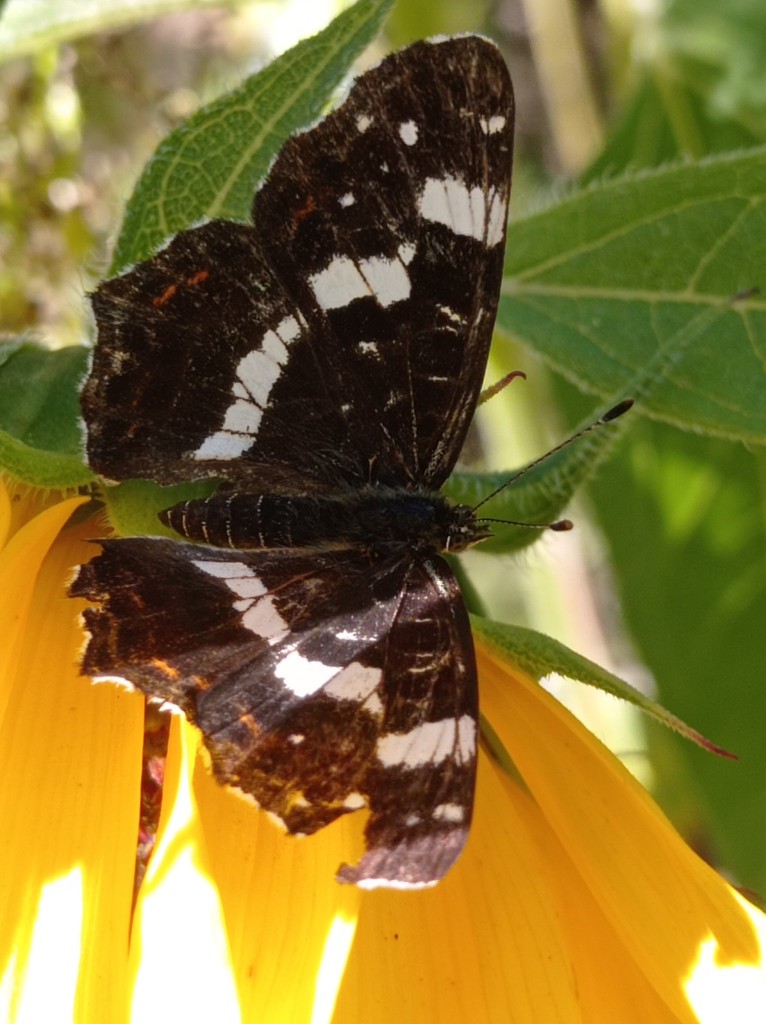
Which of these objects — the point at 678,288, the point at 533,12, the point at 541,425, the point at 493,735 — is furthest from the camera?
the point at 533,12

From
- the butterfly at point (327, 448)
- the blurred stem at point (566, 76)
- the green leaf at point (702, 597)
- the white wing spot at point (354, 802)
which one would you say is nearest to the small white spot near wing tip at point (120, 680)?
the butterfly at point (327, 448)

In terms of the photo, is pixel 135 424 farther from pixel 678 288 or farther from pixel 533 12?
pixel 533 12

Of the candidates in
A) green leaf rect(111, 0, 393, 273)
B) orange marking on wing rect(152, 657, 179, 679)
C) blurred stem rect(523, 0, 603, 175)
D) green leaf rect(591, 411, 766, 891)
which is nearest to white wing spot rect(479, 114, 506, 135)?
green leaf rect(111, 0, 393, 273)

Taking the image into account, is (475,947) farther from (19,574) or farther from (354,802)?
(19,574)

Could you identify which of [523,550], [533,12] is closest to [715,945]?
[523,550]

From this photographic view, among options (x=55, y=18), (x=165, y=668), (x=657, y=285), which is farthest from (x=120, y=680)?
(x=55, y=18)
